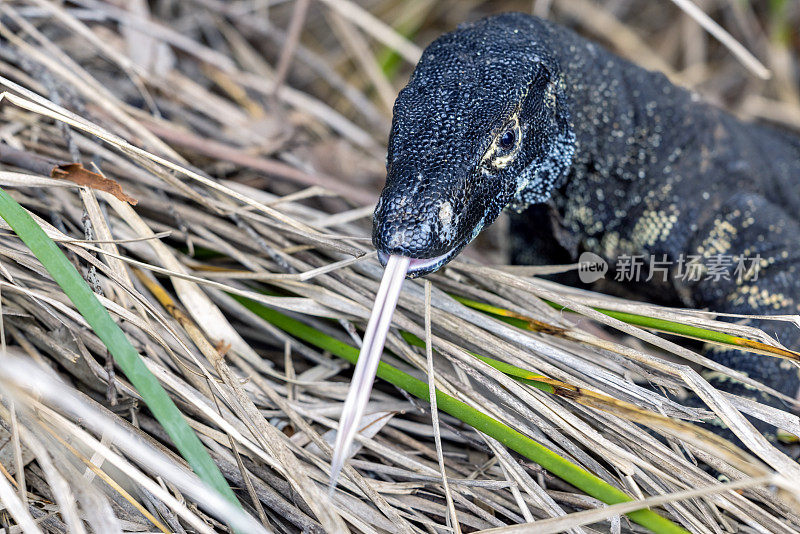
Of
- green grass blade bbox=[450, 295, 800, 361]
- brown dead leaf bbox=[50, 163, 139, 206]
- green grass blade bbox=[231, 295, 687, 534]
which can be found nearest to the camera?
green grass blade bbox=[231, 295, 687, 534]

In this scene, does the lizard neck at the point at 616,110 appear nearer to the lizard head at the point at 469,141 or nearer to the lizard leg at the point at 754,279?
the lizard head at the point at 469,141

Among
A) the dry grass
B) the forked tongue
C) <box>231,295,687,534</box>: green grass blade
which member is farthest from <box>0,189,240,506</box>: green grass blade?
<box>231,295,687,534</box>: green grass blade

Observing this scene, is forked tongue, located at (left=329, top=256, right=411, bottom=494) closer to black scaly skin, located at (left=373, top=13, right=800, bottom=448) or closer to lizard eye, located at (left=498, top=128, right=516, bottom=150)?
black scaly skin, located at (left=373, top=13, right=800, bottom=448)

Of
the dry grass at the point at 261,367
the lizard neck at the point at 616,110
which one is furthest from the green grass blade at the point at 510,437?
the lizard neck at the point at 616,110

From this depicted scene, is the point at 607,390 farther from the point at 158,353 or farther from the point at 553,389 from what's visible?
the point at 158,353

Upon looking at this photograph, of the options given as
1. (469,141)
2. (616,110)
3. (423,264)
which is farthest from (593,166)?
(423,264)

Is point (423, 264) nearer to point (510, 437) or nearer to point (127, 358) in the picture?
point (510, 437)
